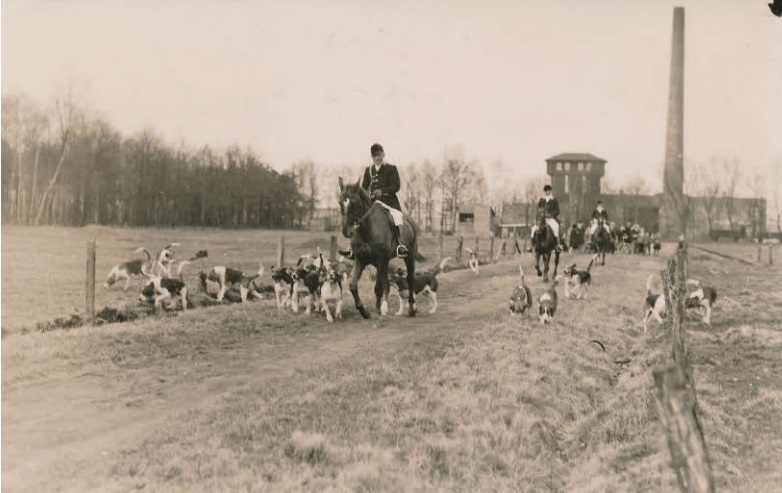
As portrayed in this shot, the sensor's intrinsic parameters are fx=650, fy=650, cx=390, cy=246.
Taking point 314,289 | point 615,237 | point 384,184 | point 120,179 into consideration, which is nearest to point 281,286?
point 314,289

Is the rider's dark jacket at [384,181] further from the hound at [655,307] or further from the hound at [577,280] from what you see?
the hound at [577,280]

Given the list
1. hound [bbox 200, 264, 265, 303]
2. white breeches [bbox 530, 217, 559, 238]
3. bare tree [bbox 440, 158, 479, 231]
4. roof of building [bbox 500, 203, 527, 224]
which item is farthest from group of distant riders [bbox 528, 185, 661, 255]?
hound [bbox 200, 264, 265, 303]

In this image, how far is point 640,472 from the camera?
5.60m

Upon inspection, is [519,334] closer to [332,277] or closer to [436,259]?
[332,277]

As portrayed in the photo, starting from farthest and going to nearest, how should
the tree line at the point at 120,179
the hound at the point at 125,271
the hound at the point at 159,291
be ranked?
the hound at the point at 125,271 < the hound at the point at 159,291 < the tree line at the point at 120,179

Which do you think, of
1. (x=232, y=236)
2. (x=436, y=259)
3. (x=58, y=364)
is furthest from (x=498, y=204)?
(x=58, y=364)

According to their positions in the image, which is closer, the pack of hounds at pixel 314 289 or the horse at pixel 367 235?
the horse at pixel 367 235

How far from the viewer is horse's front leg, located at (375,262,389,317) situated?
37.6ft

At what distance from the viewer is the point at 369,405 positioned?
6.60 meters

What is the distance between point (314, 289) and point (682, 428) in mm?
8888

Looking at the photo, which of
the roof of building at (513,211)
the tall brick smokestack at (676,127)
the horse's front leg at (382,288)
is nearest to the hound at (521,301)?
the horse's front leg at (382,288)

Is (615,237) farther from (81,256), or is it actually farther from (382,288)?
(81,256)

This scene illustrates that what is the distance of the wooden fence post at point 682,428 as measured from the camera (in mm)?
3752

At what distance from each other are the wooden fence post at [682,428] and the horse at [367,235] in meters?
7.13
